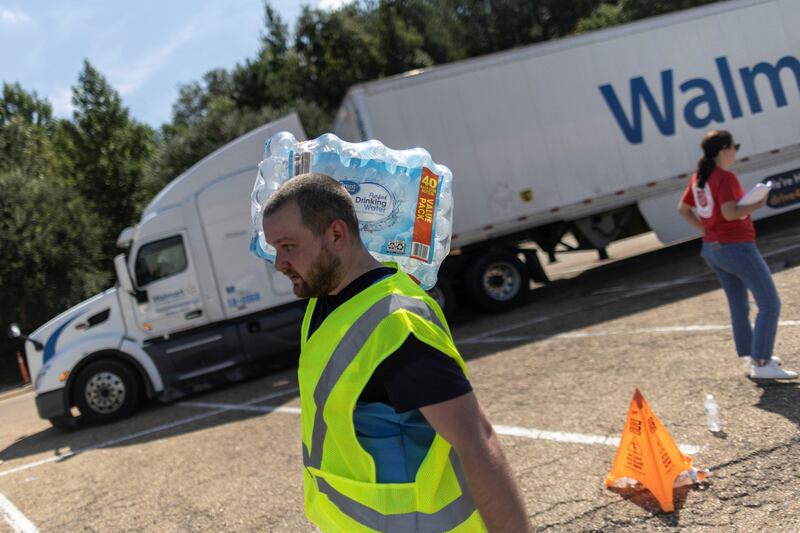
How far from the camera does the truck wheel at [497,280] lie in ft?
35.4

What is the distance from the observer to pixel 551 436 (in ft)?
16.0

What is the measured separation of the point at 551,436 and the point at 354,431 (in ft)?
11.9

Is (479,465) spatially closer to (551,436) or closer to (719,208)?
(551,436)

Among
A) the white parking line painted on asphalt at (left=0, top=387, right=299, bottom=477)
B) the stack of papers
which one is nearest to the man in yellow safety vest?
the stack of papers

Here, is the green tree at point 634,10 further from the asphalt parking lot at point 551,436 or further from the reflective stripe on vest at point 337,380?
the reflective stripe on vest at point 337,380

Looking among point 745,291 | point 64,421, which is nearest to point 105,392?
point 64,421

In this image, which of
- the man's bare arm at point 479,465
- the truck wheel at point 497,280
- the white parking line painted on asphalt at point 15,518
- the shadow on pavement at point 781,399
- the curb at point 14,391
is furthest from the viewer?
the curb at point 14,391

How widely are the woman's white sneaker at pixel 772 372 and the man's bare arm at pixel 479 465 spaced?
162 inches

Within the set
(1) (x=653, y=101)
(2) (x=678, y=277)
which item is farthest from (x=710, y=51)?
(2) (x=678, y=277)

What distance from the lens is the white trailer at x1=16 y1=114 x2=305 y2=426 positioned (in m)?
9.31

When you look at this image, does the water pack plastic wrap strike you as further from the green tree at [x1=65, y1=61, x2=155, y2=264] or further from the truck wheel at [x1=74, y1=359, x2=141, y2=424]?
the green tree at [x1=65, y1=61, x2=155, y2=264]

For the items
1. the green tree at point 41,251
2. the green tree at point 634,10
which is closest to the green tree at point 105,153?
the green tree at point 41,251

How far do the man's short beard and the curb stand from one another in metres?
16.3

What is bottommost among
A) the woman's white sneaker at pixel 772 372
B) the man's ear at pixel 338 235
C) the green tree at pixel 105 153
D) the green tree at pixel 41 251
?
the woman's white sneaker at pixel 772 372
